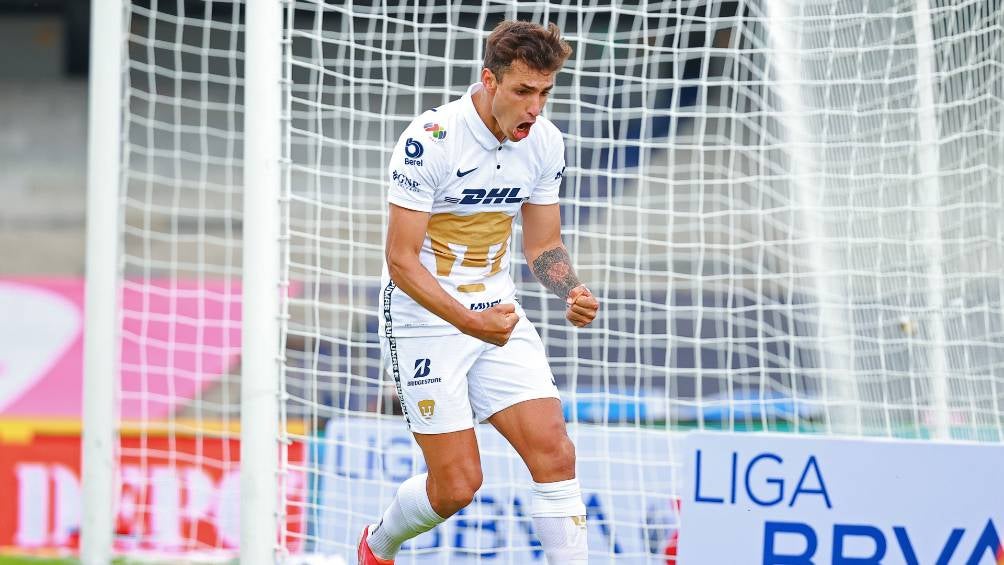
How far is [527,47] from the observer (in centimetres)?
309

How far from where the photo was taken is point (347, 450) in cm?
498

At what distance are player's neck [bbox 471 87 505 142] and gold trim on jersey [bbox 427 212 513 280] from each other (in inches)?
9.5

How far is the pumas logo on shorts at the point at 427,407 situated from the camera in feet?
11.0

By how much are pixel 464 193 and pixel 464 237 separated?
144mm

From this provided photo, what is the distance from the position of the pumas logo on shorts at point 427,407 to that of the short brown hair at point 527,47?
0.92m

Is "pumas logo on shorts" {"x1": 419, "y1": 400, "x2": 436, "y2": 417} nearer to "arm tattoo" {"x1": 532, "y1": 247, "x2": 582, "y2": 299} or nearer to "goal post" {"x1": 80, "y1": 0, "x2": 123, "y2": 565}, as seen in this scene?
"arm tattoo" {"x1": 532, "y1": 247, "x2": 582, "y2": 299}

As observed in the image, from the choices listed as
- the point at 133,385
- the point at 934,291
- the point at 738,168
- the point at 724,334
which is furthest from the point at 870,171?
the point at 133,385

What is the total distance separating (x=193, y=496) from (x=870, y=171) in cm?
399

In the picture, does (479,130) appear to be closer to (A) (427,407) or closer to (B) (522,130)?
(B) (522,130)

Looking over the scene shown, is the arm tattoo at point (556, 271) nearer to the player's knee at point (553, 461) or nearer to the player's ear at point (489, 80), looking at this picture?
the player's knee at point (553, 461)

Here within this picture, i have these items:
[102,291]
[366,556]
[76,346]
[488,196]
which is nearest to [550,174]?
[488,196]

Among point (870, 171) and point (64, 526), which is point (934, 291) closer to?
point (870, 171)

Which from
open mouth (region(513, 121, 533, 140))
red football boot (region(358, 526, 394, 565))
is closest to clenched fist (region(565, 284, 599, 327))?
open mouth (region(513, 121, 533, 140))

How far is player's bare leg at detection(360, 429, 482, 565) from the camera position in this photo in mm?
3342
